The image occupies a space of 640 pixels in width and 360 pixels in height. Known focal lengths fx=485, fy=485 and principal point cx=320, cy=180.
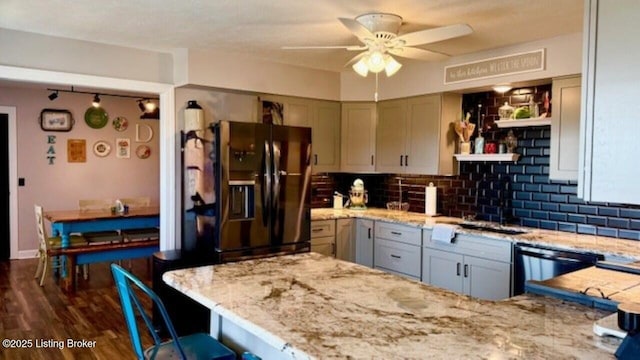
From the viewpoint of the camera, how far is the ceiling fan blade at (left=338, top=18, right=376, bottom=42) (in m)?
2.59

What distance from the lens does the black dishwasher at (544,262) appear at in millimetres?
3208

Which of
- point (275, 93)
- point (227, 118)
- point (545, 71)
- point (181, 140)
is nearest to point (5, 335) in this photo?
point (181, 140)

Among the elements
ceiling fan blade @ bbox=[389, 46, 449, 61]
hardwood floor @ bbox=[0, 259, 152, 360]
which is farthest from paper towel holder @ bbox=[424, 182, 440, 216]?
hardwood floor @ bbox=[0, 259, 152, 360]

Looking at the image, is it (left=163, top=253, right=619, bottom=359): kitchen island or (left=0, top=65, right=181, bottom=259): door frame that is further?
(left=0, top=65, right=181, bottom=259): door frame

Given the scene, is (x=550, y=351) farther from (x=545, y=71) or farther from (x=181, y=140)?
(x=181, y=140)

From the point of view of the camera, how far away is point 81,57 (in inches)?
154

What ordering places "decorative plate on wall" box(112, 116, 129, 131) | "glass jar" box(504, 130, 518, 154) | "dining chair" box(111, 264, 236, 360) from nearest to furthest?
"dining chair" box(111, 264, 236, 360) < "glass jar" box(504, 130, 518, 154) < "decorative plate on wall" box(112, 116, 129, 131)

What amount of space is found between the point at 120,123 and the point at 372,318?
22.2ft

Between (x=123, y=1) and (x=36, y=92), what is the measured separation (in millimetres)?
4807

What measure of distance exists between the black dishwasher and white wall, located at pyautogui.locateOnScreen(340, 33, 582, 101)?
4.32 ft

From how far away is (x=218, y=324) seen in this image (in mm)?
2238

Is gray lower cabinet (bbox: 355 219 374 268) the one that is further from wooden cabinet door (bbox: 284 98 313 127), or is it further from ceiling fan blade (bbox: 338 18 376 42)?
ceiling fan blade (bbox: 338 18 376 42)

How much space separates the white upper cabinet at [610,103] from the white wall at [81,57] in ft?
11.8

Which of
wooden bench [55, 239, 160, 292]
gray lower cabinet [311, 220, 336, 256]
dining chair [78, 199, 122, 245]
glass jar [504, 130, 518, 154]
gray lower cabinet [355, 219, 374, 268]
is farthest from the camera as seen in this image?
dining chair [78, 199, 122, 245]
